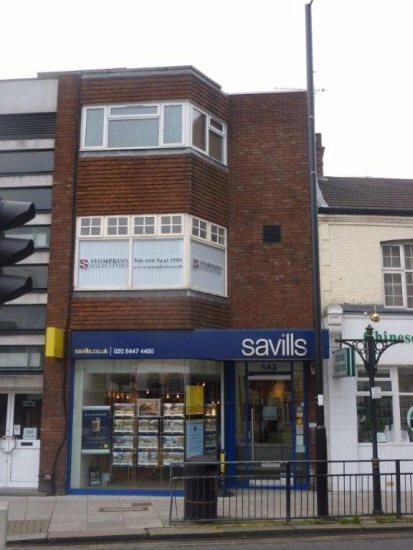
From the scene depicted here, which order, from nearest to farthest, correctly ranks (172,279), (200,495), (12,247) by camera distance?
(12,247) < (200,495) < (172,279)

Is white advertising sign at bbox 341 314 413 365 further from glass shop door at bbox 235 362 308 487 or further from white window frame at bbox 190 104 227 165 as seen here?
white window frame at bbox 190 104 227 165

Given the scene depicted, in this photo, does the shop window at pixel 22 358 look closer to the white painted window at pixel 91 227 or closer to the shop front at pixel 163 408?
the shop front at pixel 163 408

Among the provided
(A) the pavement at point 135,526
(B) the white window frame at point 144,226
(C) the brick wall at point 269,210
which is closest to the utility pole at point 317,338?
(A) the pavement at point 135,526

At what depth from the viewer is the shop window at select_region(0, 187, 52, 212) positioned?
15.4 metres

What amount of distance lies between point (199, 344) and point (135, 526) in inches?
179

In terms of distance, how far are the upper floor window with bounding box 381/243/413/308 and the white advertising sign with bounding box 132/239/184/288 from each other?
17.2 feet

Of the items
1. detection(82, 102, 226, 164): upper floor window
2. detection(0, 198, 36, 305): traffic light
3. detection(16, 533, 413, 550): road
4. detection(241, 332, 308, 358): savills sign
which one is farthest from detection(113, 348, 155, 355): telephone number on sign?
detection(0, 198, 36, 305): traffic light

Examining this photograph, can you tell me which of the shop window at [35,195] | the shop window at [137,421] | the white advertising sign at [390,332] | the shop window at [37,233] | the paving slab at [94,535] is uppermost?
the shop window at [35,195]

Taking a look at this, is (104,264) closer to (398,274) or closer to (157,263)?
(157,263)

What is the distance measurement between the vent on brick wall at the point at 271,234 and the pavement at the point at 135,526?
6.81 metres

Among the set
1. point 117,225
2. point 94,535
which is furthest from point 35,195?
point 94,535

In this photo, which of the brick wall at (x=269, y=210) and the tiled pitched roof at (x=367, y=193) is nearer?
the brick wall at (x=269, y=210)

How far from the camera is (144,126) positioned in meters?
15.4

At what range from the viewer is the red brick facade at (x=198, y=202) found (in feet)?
47.3
